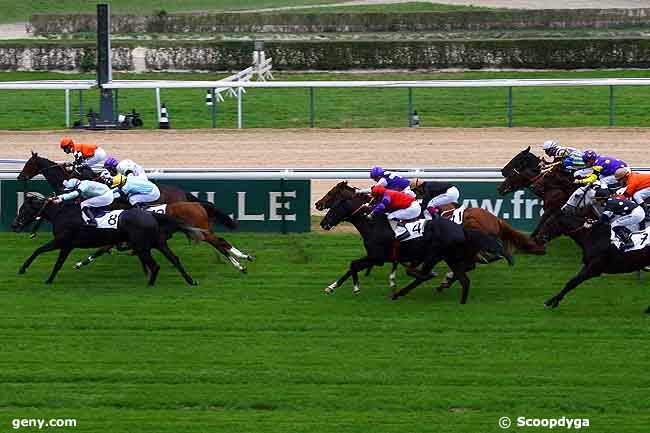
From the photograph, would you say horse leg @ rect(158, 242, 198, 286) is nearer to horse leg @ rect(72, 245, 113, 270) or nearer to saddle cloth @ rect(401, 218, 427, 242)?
horse leg @ rect(72, 245, 113, 270)

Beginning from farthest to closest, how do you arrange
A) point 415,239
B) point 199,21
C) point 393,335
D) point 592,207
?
1. point 199,21
2. point 592,207
3. point 415,239
4. point 393,335

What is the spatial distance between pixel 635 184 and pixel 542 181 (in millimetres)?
1165

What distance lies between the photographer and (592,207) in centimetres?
1228

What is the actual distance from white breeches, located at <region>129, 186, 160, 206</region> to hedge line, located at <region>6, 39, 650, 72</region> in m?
17.6

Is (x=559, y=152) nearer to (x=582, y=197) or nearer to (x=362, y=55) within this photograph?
(x=582, y=197)

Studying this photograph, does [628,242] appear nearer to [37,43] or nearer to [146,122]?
[146,122]

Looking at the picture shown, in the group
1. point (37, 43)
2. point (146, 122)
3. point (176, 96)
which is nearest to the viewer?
point (146, 122)

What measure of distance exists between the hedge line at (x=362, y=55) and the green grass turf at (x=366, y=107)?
2.05 metres

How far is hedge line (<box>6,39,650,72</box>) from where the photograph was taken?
29125 mm

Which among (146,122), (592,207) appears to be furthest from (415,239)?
(146,122)

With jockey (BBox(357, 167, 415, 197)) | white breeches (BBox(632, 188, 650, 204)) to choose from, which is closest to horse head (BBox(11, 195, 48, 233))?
jockey (BBox(357, 167, 415, 197))

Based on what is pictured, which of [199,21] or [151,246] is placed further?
[199,21]

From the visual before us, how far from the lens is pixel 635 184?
12312mm

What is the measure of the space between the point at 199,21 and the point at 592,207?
2629cm
